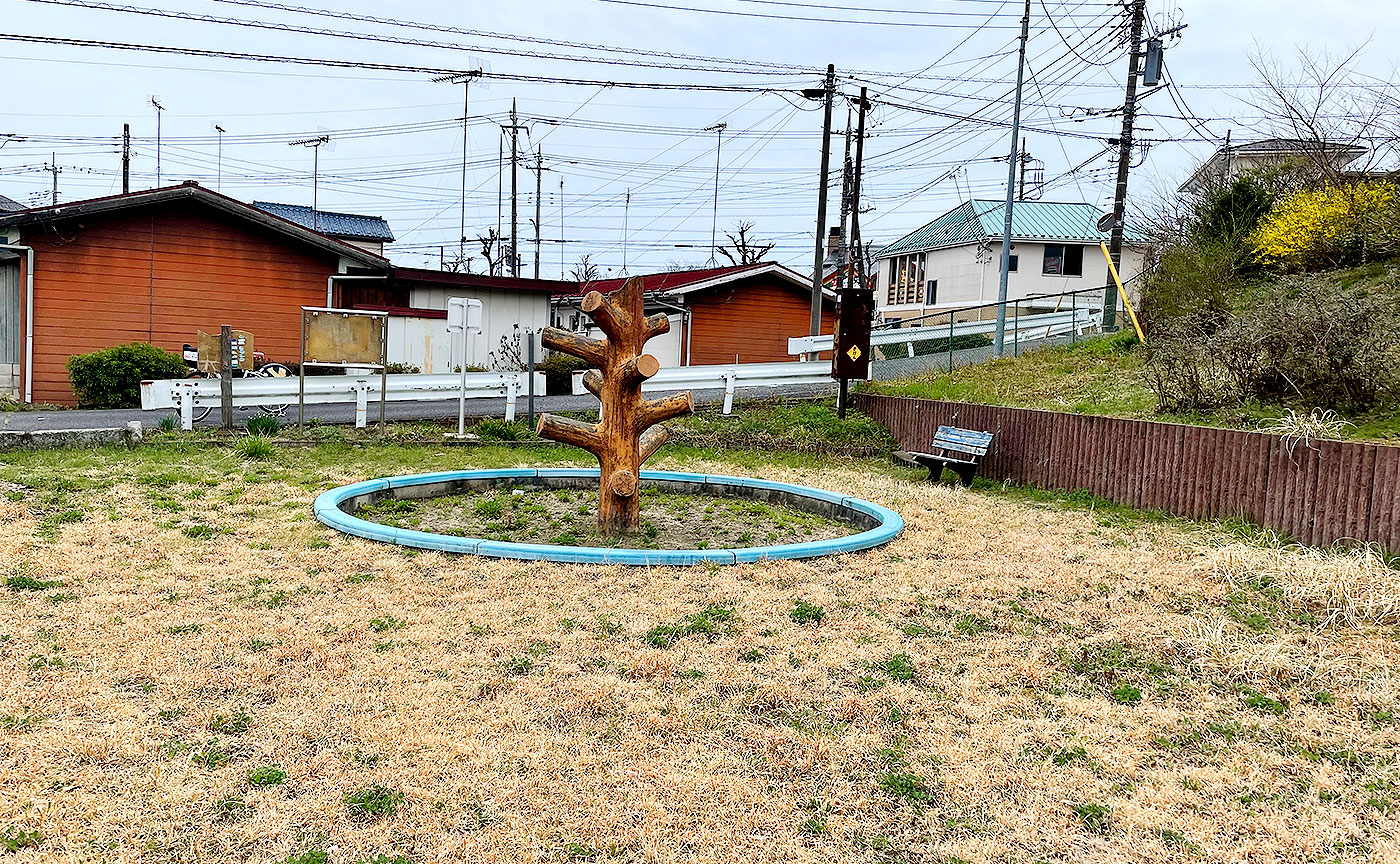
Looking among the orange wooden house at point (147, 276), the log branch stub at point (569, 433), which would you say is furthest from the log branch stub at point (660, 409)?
the orange wooden house at point (147, 276)

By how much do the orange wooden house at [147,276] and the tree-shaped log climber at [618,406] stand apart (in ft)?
A: 46.3

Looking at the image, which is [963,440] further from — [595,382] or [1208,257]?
[1208,257]

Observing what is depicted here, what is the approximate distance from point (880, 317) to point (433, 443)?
3264 cm

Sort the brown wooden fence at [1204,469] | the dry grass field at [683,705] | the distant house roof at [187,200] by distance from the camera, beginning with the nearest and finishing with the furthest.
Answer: the dry grass field at [683,705]
the brown wooden fence at [1204,469]
the distant house roof at [187,200]

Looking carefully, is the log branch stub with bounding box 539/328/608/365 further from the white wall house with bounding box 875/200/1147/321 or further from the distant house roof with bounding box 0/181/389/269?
the white wall house with bounding box 875/200/1147/321

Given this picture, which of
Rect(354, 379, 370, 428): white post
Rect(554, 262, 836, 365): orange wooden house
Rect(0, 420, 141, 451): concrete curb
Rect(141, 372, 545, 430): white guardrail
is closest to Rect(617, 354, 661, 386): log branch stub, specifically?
Rect(141, 372, 545, 430): white guardrail

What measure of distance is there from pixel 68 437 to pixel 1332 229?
19.2 m

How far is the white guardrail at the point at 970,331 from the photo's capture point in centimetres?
2305

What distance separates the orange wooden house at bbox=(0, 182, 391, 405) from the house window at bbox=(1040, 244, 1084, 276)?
86.4 ft

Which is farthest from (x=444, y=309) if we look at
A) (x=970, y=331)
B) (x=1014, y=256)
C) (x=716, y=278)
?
(x=1014, y=256)

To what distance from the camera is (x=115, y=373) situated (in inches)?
675

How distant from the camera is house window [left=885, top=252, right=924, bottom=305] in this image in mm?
41281

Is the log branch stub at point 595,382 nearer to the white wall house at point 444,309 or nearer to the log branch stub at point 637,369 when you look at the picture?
the log branch stub at point 637,369

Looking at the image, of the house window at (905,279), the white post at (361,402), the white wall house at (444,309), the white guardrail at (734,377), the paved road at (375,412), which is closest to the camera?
the paved road at (375,412)
